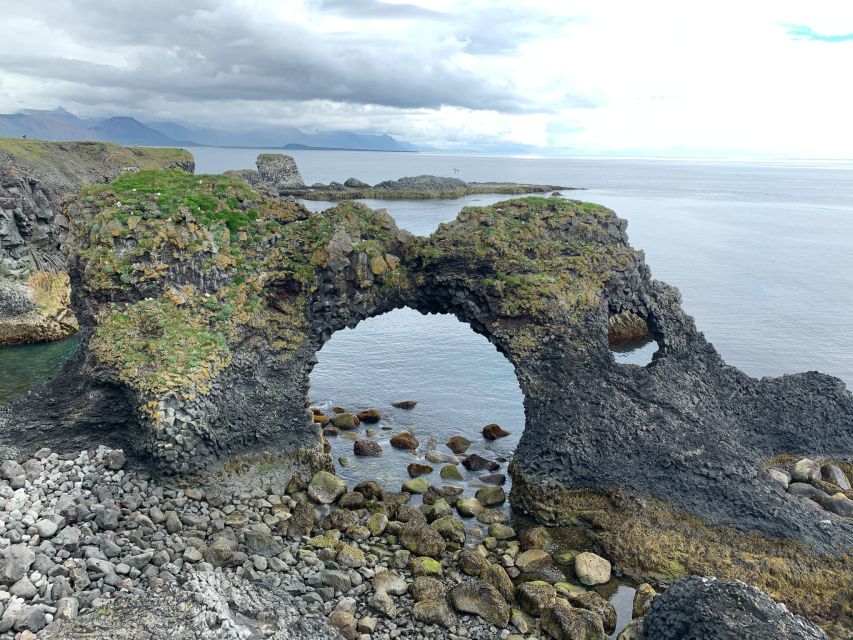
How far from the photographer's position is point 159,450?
2464cm

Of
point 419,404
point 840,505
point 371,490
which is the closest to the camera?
point 840,505

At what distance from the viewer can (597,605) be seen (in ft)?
68.7

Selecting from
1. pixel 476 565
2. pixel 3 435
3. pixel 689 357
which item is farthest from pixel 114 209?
pixel 689 357

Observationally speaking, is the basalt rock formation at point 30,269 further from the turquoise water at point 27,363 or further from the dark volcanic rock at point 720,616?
the dark volcanic rock at point 720,616

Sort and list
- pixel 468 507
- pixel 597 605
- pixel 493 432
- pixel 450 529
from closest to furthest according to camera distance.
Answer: pixel 597 605
pixel 450 529
pixel 468 507
pixel 493 432

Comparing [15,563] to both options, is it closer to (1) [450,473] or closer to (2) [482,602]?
(2) [482,602]

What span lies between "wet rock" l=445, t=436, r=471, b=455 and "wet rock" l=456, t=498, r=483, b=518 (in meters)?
6.00

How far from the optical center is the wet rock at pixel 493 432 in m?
35.3

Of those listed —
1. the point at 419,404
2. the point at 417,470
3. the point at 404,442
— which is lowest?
the point at 417,470

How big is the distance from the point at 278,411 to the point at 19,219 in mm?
35723

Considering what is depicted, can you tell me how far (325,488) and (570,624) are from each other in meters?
11.9

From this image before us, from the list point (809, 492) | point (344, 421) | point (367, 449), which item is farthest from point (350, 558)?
point (809, 492)

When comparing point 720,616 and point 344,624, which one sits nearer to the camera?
point 720,616

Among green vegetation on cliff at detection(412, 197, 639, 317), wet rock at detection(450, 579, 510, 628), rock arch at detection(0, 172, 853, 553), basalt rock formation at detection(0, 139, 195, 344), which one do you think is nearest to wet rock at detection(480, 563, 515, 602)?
wet rock at detection(450, 579, 510, 628)
